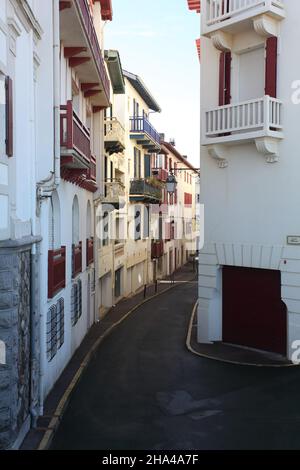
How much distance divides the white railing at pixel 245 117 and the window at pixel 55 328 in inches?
246

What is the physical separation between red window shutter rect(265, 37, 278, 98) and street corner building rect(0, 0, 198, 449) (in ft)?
15.0

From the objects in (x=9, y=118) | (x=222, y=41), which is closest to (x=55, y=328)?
(x=9, y=118)

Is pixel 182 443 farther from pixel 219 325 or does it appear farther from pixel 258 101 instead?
pixel 258 101

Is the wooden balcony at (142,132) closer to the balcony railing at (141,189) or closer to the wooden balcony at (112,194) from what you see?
the balcony railing at (141,189)

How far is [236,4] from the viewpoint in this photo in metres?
14.5

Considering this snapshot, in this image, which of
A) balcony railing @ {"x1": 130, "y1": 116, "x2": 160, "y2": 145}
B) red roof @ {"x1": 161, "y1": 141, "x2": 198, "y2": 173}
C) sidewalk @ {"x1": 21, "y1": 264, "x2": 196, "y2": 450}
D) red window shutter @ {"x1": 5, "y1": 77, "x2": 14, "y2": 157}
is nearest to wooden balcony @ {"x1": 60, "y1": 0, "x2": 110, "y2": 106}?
red window shutter @ {"x1": 5, "y1": 77, "x2": 14, "y2": 157}

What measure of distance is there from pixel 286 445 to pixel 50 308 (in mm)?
5278

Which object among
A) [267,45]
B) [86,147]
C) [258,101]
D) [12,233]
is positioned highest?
[267,45]

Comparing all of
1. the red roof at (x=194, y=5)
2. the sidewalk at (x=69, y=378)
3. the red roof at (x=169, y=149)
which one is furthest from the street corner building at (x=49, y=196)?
the red roof at (x=169, y=149)

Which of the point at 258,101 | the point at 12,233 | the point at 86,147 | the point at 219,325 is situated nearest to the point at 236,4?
the point at 258,101

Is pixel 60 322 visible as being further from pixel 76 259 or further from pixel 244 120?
pixel 244 120

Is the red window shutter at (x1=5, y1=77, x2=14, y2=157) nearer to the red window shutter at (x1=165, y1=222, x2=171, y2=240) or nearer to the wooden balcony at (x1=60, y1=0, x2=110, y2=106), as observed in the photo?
the wooden balcony at (x1=60, y1=0, x2=110, y2=106)

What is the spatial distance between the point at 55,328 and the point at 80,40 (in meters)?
6.94

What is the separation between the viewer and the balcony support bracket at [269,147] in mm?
13992
